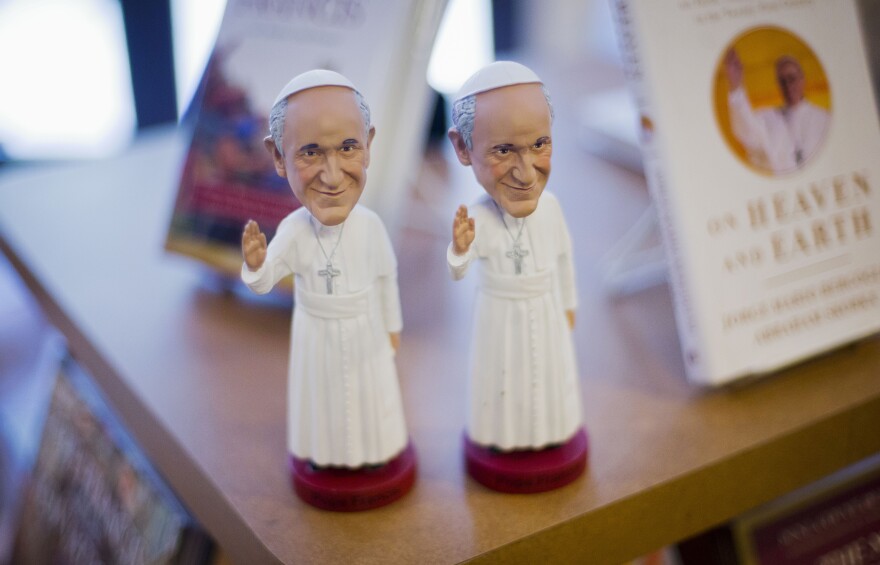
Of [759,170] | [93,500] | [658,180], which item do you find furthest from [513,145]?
[93,500]

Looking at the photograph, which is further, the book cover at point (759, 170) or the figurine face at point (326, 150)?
the book cover at point (759, 170)

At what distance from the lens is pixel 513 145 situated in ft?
2.21

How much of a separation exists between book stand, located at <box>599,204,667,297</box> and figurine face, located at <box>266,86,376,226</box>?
1.87 ft

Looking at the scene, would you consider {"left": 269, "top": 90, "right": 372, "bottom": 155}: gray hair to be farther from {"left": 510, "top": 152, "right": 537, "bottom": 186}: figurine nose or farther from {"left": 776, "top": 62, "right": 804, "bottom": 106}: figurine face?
{"left": 776, "top": 62, "right": 804, "bottom": 106}: figurine face

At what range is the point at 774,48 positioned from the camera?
888mm

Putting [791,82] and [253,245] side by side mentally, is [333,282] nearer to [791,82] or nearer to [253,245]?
[253,245]

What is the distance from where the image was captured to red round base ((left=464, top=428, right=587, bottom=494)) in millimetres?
788

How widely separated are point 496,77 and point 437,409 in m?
0.40

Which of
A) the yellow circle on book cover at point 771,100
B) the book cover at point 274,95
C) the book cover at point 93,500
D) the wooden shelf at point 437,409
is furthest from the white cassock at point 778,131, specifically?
the book cover at point 93,500

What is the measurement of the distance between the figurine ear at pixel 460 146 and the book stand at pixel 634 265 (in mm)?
491

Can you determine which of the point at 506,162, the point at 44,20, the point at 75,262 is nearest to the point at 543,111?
the point at 506,162

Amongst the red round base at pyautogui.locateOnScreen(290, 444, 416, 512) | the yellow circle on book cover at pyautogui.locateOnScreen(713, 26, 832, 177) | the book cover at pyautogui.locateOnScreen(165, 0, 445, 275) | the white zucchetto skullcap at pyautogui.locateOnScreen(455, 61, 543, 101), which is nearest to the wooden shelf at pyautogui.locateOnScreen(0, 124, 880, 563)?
the red round base at pyautogui.locateOnScreen(290, 444, 416, 512)

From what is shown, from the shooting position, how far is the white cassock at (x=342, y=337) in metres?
0.71

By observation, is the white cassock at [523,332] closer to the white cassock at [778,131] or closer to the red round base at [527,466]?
the red round base at [527,466]
